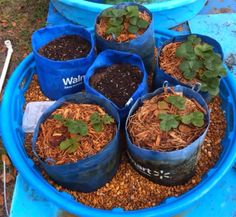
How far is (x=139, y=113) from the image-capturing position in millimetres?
1370

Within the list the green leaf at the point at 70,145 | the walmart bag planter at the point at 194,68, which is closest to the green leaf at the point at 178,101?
the walmart bag planter at the point at 194,68

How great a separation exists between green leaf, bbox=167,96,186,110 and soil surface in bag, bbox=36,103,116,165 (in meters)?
0.24

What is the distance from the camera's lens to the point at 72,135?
4.23 ft

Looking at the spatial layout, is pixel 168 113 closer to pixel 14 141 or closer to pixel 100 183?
pixel 100 183

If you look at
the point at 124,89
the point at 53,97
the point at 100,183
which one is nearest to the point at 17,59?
the point at 53,97

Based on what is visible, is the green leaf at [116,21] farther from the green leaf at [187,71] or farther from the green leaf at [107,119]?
the green leaf at [107,119]

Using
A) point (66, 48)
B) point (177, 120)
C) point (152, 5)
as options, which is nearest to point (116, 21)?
point (66, 48)

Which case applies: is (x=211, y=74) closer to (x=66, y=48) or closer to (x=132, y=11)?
(x=132, y=11)

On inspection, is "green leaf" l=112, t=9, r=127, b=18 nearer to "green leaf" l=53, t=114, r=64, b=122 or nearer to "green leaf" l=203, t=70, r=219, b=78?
"green leaf" l=203, t=70, r=219, b=78

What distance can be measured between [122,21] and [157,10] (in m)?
0.38

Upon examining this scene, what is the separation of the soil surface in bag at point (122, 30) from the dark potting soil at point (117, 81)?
13 cm

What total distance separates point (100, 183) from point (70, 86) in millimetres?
505

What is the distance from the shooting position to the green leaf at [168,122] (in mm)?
1275

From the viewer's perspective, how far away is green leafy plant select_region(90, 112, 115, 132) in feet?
4.30
